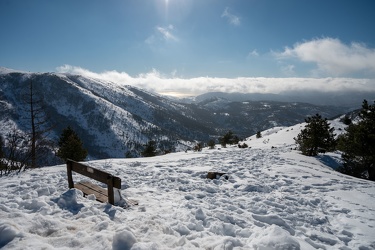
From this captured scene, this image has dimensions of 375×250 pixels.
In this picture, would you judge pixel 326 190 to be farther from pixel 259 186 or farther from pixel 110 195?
pixel 110 195

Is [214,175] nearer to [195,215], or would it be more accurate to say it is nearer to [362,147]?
[195,215]

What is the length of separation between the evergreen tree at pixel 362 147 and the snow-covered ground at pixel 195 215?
807 cm

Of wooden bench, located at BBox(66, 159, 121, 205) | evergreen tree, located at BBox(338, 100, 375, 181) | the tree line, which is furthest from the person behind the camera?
the tree line

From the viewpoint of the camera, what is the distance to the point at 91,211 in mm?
5715

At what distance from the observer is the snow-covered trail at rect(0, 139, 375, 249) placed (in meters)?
4.40

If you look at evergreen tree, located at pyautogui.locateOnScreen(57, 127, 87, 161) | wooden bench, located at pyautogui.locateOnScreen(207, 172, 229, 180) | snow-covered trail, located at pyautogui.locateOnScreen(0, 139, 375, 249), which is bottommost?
evergreen tree, located at pyautogui.locateOnScreen(57, 127, 87, 161)

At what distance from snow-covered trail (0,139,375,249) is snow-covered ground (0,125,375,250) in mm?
19

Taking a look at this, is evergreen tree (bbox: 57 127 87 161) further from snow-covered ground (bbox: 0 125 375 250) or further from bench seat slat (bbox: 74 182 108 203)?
bench seat slat (bbox: 74 182 108 203)

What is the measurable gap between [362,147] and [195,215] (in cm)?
1646

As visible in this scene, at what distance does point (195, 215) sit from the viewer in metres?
6.12

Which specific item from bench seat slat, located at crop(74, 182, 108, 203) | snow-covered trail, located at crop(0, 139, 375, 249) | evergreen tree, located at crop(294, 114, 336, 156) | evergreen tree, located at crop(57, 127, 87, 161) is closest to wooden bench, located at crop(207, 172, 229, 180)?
snow-covered trail, located at crop(0, 139, 375, 249)

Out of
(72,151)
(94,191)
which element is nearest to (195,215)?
(94,191)

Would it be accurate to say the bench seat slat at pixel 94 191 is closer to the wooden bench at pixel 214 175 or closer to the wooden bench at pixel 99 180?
the wooden bench at pixel 99 180

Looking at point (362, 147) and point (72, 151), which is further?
point (72, 151)
